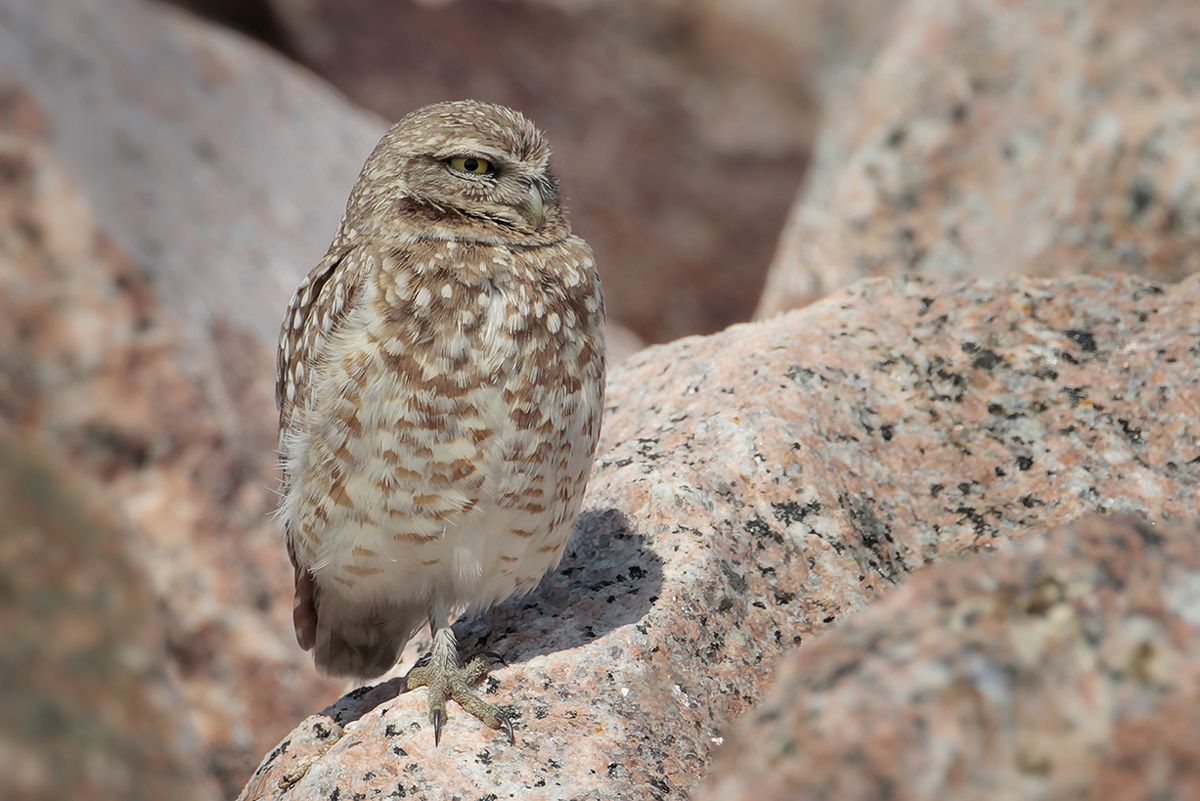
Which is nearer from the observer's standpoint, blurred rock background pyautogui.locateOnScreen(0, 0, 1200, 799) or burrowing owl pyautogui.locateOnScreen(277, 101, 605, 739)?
blurred rock background pyautogui.locateOnScreen(0, 0, 1200, 799)

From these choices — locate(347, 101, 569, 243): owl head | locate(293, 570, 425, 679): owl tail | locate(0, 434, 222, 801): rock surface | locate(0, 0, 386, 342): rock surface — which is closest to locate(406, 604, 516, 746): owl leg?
locate(293, 570, 425, 679): owl tail

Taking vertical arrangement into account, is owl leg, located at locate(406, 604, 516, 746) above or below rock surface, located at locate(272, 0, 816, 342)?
below

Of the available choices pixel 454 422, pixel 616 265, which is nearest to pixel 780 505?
pixel 454 422

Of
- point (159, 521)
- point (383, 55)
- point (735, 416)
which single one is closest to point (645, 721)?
point (735, 416)

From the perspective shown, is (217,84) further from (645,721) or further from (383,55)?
(645,721)

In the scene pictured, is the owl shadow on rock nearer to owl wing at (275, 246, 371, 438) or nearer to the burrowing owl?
the burrowing owl

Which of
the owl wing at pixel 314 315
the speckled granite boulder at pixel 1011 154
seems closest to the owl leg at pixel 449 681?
the owl wing at pixel 314 315

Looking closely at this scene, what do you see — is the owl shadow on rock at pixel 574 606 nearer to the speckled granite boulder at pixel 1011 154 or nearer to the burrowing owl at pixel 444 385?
the burrowing owl at pixel 444 385
